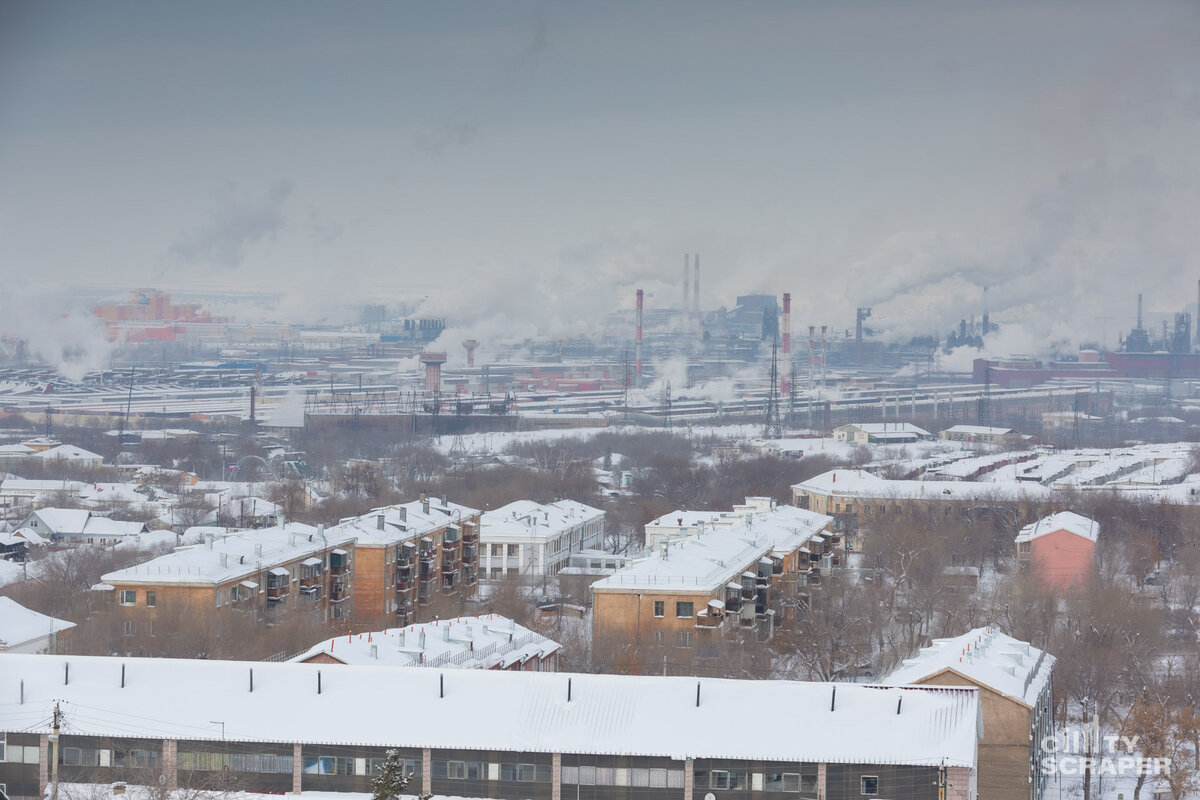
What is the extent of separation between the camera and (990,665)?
5219mm

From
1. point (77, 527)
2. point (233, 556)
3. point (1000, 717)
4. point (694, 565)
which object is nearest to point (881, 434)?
point (77, 527)

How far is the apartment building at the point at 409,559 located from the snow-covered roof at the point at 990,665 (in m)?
4.50

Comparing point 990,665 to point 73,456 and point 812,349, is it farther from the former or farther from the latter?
point 812,349

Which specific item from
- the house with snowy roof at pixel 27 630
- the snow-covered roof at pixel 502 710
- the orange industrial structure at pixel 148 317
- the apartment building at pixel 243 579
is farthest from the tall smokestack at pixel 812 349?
the snow-covered roof at pixel 502 710

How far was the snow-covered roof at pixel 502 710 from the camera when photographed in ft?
15.2

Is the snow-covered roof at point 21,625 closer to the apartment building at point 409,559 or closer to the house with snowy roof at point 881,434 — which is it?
the apartment building at point 409,559

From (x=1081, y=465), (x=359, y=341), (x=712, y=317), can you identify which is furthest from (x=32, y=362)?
(x=1081, y=465)

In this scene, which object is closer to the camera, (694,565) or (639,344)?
(694,565)

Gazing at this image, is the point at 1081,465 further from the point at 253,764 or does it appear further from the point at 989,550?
the point at 253,764

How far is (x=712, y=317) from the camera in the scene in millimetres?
51500

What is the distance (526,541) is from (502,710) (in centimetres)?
692

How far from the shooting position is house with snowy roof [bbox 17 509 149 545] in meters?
12.8

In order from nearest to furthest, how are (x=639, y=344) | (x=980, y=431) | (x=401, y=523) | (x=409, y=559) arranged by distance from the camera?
(x=409, y=559) < (x=401, y=523) < (x=980, y=431) < (x=639, y=344)

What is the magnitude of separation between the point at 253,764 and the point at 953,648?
2.59 meters
